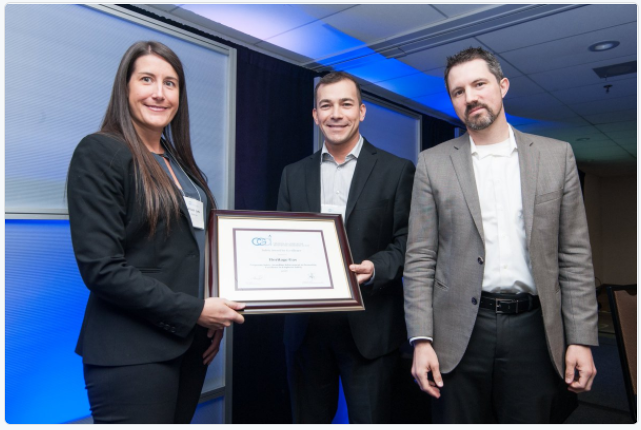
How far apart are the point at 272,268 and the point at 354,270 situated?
27 centimetres

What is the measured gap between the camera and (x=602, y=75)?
4.05m

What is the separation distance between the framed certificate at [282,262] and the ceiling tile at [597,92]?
3930 mm

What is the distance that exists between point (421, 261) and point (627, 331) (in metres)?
0.92

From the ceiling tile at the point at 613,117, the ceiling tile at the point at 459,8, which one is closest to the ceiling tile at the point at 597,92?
the ceiling tile at the point at 613,117

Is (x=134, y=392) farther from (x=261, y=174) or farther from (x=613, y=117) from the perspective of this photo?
(x=613, y=117)

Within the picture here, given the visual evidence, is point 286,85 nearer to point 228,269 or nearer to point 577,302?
point 228,269

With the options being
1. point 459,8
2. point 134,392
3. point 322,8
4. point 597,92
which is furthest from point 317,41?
point 597,92

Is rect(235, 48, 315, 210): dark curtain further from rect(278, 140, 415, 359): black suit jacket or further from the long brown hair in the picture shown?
the long brown hair

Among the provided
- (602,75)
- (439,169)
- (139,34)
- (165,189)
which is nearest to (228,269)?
(165,189)

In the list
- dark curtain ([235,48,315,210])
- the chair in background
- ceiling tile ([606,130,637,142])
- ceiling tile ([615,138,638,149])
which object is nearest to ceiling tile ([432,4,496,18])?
dark curtain ([235,48,315,210])

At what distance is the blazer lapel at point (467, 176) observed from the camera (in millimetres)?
1440

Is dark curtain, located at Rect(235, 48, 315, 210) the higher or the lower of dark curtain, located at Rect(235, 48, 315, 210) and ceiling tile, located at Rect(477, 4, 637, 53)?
the lower

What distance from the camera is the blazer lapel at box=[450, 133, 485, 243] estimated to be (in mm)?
1440

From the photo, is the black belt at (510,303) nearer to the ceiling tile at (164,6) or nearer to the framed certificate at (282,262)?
the framed certificate at (282,262)
